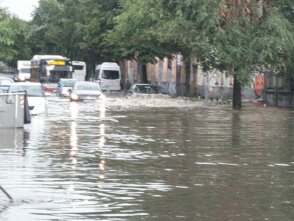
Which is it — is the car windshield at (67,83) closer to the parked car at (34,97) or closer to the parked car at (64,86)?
the parked car at (64,86)

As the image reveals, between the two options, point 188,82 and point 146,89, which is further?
point 188,82

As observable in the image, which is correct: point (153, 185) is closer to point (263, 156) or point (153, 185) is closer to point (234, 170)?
point (234, 170)

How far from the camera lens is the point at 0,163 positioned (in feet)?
50.5

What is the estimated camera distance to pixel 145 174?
1423 cm

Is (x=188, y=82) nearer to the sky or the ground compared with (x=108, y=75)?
nearer to the ground

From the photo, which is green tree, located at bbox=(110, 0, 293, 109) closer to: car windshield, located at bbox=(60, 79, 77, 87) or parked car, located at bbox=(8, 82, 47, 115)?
parked car, located at bbox=(8, 82, 47, 115)

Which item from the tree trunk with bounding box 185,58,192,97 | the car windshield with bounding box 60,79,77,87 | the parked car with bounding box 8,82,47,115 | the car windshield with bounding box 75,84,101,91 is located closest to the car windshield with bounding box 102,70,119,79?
the tree trunk with bounding box 185,58,192,97

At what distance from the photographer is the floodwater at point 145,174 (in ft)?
34.7

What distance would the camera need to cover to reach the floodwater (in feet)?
34.7

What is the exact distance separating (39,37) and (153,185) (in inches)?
3468

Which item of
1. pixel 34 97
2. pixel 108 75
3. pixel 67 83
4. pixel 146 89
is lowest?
pixel 146 89

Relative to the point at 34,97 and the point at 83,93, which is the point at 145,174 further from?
the point at 83,93

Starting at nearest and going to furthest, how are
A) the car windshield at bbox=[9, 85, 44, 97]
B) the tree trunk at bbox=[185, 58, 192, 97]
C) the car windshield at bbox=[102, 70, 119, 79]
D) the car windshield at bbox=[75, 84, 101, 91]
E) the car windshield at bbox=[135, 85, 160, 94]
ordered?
the car windshield at bbox=[9, 85, 44, 97], the car windshield at bbox=[75, 84, 101, 91], the car windshield at bbox=[135, 85, 160, 94], the tree trunk at bbox=[185, 58, 192, 97], the car windshield at bbox=[102, 70, 119, 79]

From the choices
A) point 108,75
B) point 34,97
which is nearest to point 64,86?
point 108,75
